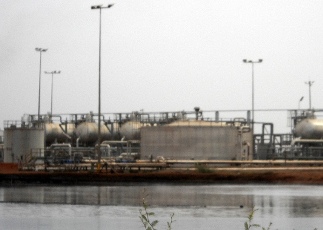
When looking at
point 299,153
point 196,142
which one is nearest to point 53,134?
point 196,142

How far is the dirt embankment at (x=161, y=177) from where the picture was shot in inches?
1977

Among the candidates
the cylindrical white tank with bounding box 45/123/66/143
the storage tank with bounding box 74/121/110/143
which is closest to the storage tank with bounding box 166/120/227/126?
the storage tank with bounding box 74/121/110/143

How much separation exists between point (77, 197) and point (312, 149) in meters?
45.8

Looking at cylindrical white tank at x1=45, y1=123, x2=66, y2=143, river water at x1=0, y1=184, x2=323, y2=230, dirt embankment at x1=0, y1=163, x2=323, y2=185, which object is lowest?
river water at x1=0, y1=184, x2=323, y2=230

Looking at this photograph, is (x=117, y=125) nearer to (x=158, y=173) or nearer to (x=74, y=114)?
(x=74, y=114)

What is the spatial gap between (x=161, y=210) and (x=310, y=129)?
167ft

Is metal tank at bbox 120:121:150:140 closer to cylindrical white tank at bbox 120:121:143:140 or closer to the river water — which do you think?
cylindrical white tank at bbox 120:121:143:140

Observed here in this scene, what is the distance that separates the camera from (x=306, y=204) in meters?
29.1

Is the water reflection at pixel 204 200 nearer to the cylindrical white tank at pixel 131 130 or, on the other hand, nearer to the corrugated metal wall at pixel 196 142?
the corrugated metal wall at pixel 196 142

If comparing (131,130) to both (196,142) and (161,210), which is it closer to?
(196,142)

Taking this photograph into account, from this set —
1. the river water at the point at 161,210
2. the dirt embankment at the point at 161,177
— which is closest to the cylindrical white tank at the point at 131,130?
the dirt embankment at the point at 161,177

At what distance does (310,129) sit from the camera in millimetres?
75438

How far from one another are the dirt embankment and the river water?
44.0ft

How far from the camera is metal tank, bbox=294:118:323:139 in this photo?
75.4m
